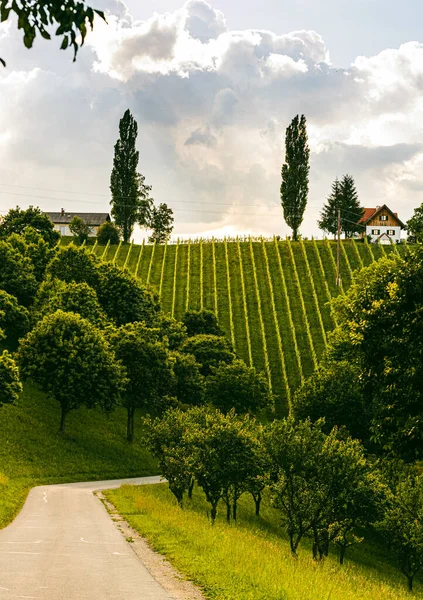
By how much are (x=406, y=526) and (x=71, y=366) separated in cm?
3603

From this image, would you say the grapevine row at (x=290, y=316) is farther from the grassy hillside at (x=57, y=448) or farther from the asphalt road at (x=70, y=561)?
the asphalt road at (x=70, y=561)

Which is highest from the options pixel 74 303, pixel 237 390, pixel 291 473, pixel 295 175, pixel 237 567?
pixel 295 175

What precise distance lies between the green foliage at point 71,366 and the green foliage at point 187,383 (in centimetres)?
1170

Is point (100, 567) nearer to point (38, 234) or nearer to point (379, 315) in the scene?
point (379, 315)

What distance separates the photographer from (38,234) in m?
115

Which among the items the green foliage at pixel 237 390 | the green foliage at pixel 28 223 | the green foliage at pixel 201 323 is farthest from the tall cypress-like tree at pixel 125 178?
the green foliage at pixel 237 390

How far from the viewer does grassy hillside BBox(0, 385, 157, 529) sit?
5712 cm

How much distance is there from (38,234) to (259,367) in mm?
45672

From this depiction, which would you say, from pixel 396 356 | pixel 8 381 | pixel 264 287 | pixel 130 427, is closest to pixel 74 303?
pixel 130 427

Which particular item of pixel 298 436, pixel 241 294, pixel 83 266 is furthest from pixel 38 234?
pixel 298 436

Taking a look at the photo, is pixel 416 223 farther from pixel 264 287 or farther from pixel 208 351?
pixel 264 287

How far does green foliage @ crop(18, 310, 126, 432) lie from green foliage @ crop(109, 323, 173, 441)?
3978 mm

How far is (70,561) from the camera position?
18.2 metres

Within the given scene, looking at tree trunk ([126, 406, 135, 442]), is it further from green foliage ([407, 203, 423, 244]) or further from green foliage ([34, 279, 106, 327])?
green foliage ([407, 203, 423, 244])
